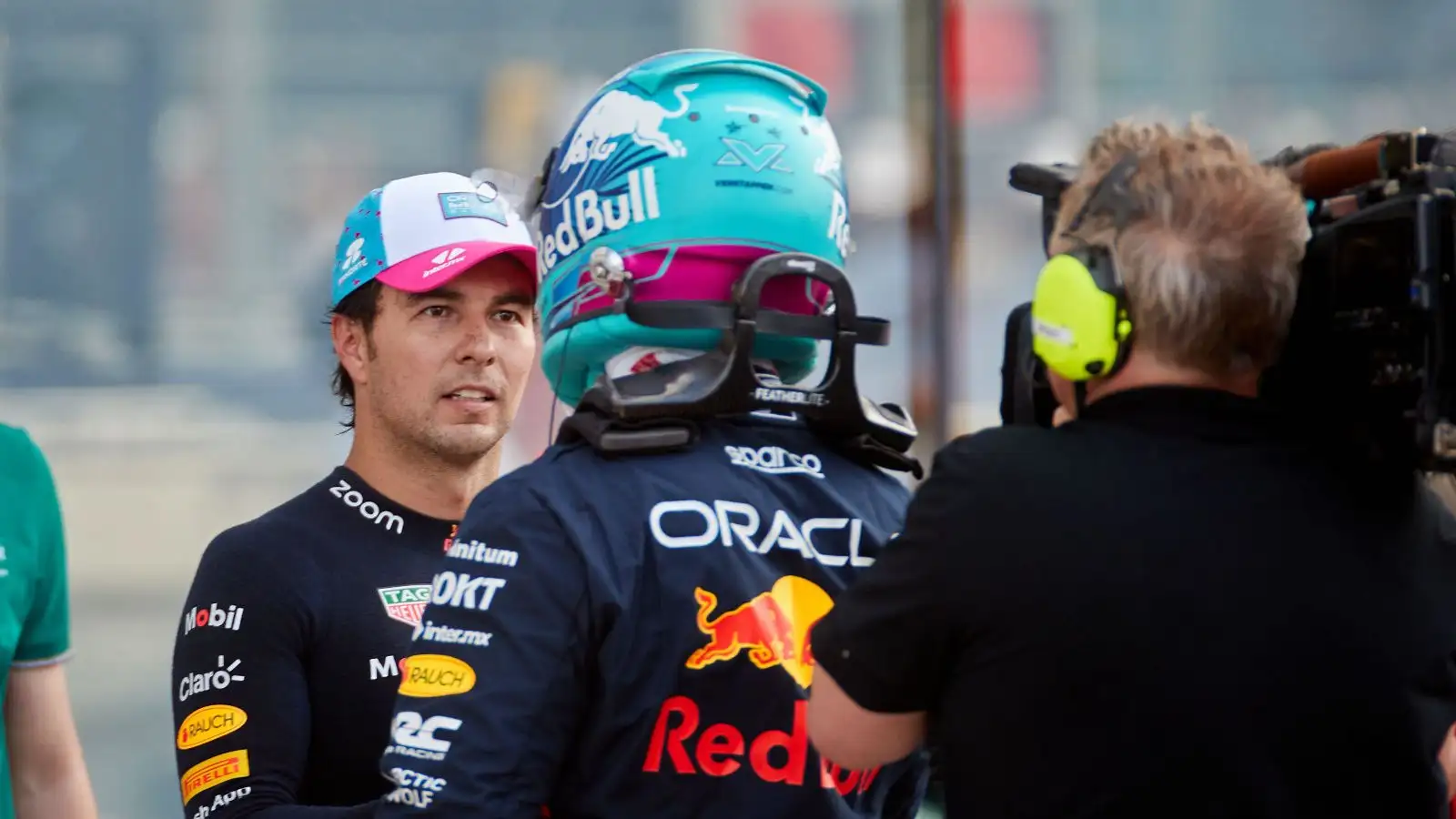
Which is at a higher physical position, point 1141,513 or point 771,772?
point 1141,513

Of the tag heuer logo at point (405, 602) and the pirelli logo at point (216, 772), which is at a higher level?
the tag heuer logo at point (405, 602)

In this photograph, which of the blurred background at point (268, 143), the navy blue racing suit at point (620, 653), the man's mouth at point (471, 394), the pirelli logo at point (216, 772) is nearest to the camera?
the navy blue racing suit at point (620, 653)

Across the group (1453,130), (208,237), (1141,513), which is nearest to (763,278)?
(1141,513)

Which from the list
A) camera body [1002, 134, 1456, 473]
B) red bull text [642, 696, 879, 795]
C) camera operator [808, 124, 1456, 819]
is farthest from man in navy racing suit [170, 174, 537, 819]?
camera body [1002, 134, 1456, 473]

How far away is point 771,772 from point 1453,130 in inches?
33.4

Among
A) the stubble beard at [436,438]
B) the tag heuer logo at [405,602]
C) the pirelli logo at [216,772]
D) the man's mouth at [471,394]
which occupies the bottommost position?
the pirelli logo at [216,772]

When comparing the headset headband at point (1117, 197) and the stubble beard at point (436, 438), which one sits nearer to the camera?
the headset headband at point (1117, 197)

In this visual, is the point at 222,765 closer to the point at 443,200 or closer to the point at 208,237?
the point at 443,200

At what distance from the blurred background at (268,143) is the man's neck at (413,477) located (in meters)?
1.73

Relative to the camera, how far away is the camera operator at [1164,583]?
1.18 metres

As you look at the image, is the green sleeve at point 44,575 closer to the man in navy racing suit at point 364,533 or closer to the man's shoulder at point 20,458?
the man's shoulder at point 20,458

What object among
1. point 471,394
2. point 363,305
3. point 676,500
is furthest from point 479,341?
point 676,500

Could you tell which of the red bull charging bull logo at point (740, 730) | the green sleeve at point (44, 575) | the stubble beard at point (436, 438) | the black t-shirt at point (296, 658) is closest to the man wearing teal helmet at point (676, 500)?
the red bull charging bull logo at point (740, 730)

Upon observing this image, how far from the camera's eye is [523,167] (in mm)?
3992
